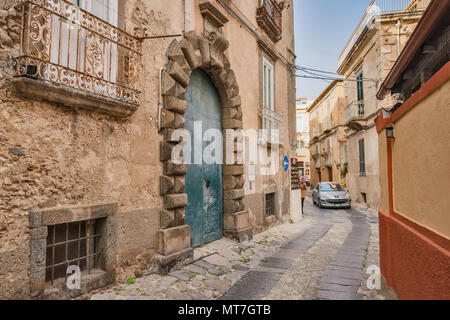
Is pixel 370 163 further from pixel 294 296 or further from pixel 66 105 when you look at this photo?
pixel 66 105

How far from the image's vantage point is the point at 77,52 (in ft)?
12.0

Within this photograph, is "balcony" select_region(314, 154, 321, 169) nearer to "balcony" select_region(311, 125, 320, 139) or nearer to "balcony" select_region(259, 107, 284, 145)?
"balcony" select_region(311, 125, 320, 139)

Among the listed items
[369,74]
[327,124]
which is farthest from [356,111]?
[327,124]

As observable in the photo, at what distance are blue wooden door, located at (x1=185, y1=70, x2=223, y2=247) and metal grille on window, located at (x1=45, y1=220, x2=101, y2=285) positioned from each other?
A: 214 cm

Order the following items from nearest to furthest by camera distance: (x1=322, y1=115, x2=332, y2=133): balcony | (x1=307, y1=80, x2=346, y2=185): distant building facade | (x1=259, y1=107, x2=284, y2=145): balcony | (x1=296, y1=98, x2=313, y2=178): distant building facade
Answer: (x1=259, y1=107, x2=284, y2=145): balcony, (x1=307, y1=80, x2=346, y2=185): distant building facade, (x1=322, y1=115, x2=332, y2=133): balcony, (x1=296, y1=98, x2=313, y2=178): distant building facade

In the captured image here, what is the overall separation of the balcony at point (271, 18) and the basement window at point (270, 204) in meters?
5.23

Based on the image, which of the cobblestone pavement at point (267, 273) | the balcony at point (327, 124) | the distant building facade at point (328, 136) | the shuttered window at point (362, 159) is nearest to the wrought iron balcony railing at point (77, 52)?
the cobblestone pavement at point (267, 273)

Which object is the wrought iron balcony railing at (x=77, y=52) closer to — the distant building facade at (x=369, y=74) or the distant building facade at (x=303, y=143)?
the distant building facade at (x=369, y=74)

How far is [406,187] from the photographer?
3.86 m

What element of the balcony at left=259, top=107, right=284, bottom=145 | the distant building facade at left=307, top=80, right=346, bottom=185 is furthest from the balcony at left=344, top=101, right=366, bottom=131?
the balcony at left=259, top=107, right=284, bottom=145

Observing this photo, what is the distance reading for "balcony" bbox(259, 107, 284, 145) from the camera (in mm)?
9141

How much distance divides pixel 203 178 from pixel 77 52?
11.9 ft

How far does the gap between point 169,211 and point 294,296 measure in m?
2.32
